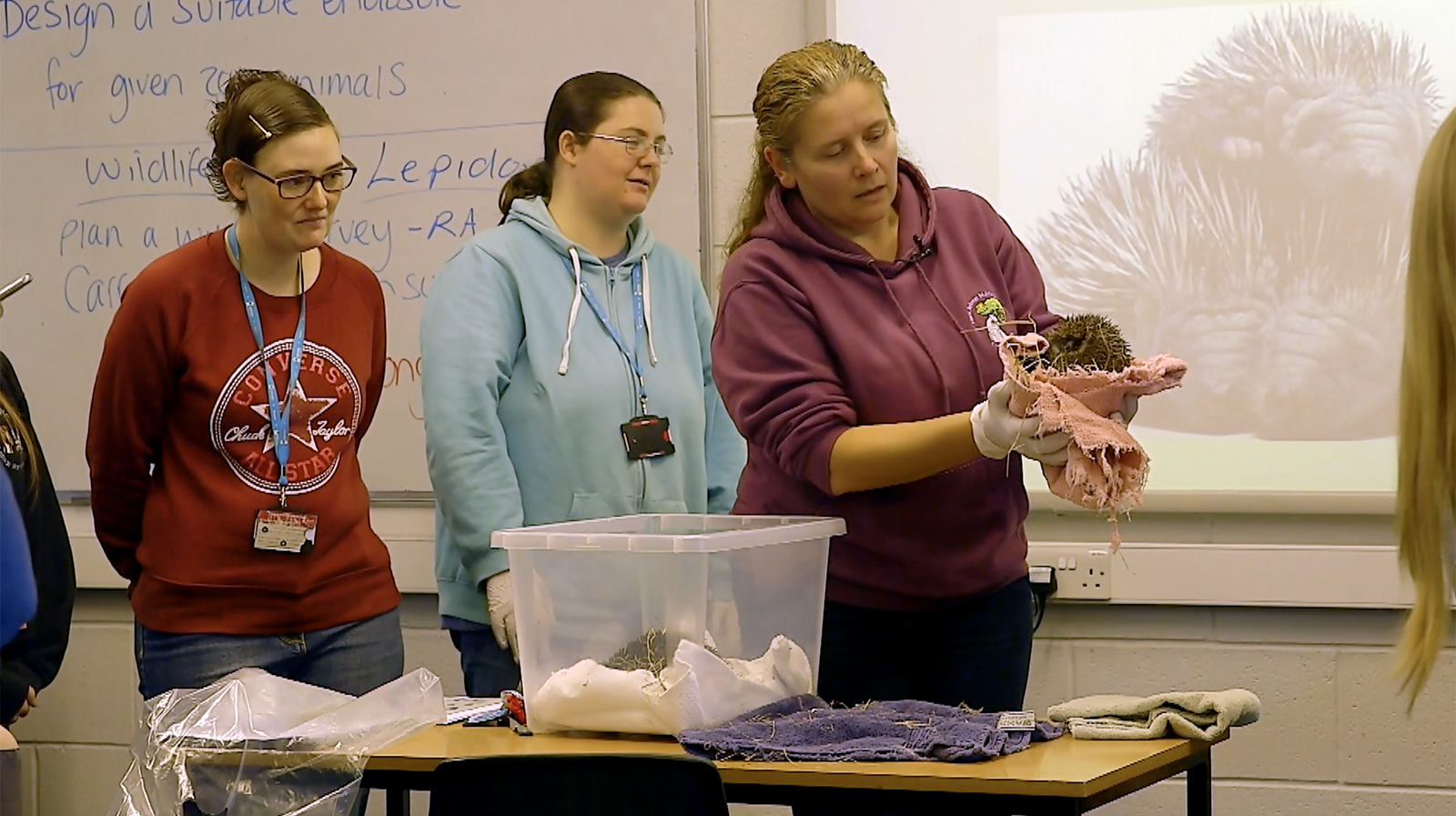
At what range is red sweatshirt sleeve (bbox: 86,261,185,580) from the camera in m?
2.27

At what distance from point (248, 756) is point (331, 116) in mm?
1703

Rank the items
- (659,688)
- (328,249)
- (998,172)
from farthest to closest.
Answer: (998,172)
(328,249)
(659,688)

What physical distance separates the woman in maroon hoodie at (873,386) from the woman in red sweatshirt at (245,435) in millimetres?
672

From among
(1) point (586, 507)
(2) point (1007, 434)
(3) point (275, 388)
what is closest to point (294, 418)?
(3) point (275, 388)

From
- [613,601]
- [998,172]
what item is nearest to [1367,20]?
[998,172]

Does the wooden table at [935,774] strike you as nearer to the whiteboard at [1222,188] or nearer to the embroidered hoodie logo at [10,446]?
the embroidered hoodie logo at [10,446]

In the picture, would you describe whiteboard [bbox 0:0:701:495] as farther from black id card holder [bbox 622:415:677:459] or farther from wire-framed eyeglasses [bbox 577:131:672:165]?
black id card holder [bbox 622:415:677:459]

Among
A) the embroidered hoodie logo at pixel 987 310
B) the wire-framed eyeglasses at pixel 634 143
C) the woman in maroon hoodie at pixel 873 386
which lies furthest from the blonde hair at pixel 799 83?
the wire-framed eyeglasses at pixel 634 143

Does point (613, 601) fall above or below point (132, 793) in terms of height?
above

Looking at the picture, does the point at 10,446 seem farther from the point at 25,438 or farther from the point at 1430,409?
the point at 1430,409

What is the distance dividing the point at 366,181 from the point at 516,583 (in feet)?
4.84

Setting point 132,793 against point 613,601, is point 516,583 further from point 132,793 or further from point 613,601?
point 132,793

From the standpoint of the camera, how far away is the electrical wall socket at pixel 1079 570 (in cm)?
274

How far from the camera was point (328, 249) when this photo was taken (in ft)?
8.36
